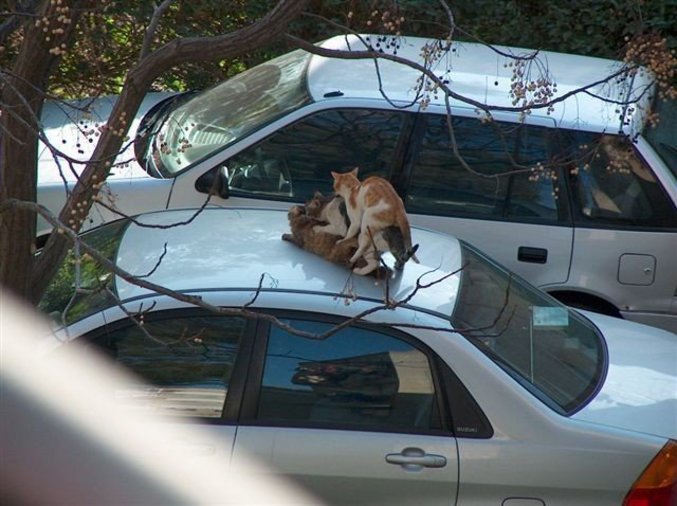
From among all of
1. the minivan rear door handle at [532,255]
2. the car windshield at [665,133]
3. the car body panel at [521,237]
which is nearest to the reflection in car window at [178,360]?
the car body panel at [521,237]

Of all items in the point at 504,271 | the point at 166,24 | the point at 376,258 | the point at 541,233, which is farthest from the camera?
the point at 166,24

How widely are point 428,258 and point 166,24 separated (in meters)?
5.01

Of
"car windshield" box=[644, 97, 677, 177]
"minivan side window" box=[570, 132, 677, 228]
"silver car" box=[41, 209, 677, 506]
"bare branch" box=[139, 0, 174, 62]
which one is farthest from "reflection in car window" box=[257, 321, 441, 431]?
"car windshield" box=[644, 97, 677, 177]

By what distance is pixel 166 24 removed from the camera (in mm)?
9258

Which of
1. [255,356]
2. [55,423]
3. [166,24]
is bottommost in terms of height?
[55,423]

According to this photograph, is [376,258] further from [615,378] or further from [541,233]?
[541,233]

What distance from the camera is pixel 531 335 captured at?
4.80m

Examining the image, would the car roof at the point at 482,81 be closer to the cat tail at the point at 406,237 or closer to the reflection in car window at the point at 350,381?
the cat tail at the point at 406,237

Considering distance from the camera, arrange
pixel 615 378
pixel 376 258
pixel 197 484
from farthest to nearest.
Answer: pixel 615 378, pixel 376 258, pixel 197 484

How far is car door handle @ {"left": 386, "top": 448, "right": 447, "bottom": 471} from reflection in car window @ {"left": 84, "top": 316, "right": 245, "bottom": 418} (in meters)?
0.67

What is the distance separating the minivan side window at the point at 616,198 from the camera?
641 cm

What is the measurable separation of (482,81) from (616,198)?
1.08m

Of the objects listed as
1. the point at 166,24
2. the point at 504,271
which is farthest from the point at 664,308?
the point at 166,24

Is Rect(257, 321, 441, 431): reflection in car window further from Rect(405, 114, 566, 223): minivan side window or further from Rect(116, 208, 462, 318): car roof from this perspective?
Rect(405, 114, 566, 223): minivan side window
